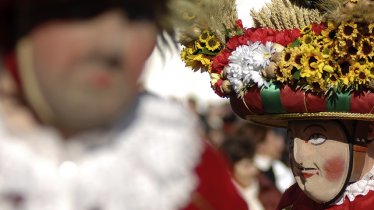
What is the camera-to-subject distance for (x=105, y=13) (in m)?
1.64

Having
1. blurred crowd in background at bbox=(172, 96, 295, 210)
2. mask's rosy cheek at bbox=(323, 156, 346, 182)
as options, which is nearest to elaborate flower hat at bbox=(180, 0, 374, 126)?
mask's rosy cheek at bbox=(323, 156, 346, 182)

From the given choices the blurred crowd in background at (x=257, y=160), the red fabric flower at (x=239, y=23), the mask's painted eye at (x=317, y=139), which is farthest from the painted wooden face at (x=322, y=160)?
the blurred crowd in background at (x=257, y=160)

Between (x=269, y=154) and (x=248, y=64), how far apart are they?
3.07 m

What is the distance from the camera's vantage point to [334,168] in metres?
3.43

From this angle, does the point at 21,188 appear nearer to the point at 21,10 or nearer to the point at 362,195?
the point at 21,10

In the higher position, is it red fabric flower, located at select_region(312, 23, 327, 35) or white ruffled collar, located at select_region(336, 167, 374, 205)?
red fabric flower, located at select_region(312, 23, 327, 35)

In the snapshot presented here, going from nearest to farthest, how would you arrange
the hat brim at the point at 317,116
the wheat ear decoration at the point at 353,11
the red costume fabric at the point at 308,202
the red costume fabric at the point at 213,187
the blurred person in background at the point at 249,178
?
the red costume fabric at the point at 213,187, the wheat ear decoration at the point at 353,11, the hat brim at the point at 317,116, the red costume fabric at the point at 308,202, the blurred person in background at the point at 249,178

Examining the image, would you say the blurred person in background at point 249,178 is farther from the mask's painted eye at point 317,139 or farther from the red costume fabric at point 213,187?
the red costume fabric at point 213,187

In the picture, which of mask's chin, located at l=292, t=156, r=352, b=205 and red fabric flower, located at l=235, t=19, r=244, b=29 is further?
red fabric flower, located at l=235, t=19, r=244, b=29

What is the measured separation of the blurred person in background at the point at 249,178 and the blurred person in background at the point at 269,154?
0.22 m

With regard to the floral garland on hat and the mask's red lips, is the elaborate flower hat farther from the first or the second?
the mask's red lips

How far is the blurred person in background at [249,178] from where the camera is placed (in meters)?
5.29

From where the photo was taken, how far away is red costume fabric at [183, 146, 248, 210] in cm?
188

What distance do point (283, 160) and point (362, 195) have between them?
332 cm
